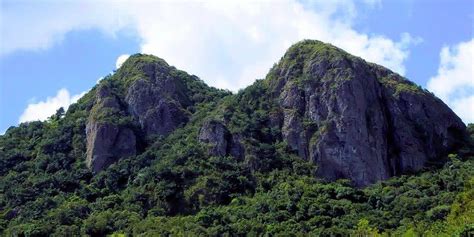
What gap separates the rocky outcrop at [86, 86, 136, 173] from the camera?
327ft

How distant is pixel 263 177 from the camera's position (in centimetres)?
9400

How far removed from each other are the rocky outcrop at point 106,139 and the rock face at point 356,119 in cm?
2024

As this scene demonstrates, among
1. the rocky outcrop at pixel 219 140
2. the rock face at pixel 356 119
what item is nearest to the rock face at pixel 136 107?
the rocky outcrop at pixel 219 140

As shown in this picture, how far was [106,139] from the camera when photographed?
10069 cm

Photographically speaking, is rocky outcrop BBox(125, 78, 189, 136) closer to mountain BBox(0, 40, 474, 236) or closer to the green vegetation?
mountain BBox(0, 40, 474, 236)

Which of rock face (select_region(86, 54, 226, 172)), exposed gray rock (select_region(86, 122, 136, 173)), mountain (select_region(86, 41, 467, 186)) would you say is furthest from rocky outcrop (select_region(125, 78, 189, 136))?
exposed gray rock (select_region(86, 122, 136, 173))

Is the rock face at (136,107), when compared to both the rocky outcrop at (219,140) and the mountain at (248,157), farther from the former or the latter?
the rocky outcrop at (219,140)

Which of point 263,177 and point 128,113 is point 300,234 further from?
point 128,113

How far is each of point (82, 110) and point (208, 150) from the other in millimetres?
23912

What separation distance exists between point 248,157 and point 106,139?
1869 cm

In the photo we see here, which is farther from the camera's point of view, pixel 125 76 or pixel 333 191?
pixel 125 76

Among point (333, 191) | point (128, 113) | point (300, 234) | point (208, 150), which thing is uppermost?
point (128, 113)

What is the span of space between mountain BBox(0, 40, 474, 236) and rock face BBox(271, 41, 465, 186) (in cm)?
17

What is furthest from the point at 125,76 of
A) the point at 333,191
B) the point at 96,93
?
the point at 333,191
